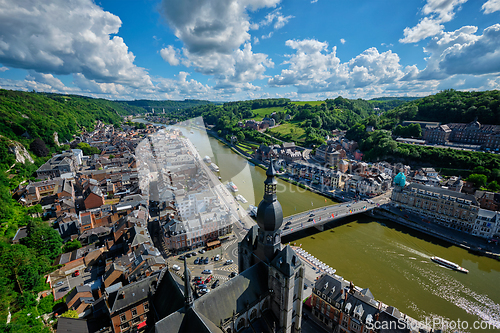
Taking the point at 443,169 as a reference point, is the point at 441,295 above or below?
below

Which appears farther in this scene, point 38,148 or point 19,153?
point 38,148

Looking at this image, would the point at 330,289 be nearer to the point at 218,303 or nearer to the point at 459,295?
the point at 218,303

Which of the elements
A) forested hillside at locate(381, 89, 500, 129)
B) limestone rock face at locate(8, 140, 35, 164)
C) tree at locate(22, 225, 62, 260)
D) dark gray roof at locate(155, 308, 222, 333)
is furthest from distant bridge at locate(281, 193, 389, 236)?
limestone rock face at locate(8, 140, 35, 164)

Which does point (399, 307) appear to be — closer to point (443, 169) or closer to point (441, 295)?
point (441, 295)

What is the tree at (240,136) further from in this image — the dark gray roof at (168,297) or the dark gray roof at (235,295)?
the dark gray roof at (235,295)

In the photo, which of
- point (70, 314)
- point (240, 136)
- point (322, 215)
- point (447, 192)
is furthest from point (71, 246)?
point (240, 136)

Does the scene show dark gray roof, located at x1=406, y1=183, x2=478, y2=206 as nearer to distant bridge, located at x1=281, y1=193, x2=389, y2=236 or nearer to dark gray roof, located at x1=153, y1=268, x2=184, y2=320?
distant bridge, located at x1=281, y1=193, x2=389, y2=236

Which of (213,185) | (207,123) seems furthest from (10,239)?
(207,123)
